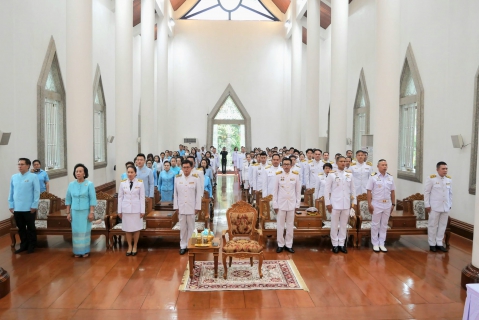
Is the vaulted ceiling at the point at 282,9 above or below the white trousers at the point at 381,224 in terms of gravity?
above

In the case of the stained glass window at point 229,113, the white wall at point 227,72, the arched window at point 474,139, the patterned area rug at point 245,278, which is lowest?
the patterned area rug at point 245,278

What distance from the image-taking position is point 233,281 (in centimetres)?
618

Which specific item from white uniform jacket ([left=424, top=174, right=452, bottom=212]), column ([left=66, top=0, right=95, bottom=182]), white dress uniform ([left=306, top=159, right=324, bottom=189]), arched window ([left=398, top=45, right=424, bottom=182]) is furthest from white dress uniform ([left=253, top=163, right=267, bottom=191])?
white uniform jacket ([left=424, top=174, right=452, bottom=212])

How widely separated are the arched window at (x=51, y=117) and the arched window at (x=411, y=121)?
1077cm

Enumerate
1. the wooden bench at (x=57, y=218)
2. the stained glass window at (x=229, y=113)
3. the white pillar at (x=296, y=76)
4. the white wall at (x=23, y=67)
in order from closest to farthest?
the wooden bench at (x=57, y=218)
the white wall at (x=23, y=67)
the white pillar at (x=296, y=76)
the stained glass window at (x=229, y=113)

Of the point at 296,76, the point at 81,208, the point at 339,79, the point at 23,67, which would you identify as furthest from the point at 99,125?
the point at 296,76

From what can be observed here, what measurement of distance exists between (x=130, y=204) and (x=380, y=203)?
15.8ft

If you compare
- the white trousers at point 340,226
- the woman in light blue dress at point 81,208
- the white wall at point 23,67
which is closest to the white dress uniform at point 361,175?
the white trousers at point 340,226

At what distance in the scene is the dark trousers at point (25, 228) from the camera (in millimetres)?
7715

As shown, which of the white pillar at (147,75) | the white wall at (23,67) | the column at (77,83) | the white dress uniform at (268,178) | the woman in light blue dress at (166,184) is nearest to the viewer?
the column at (77,83)

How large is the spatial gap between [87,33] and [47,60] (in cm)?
311

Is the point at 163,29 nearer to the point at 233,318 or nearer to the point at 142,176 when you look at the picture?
the point at 142,176

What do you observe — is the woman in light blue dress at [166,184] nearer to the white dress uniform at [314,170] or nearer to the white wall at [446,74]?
the white dress uniform at [314,170]

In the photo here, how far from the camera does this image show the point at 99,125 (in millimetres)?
16891
